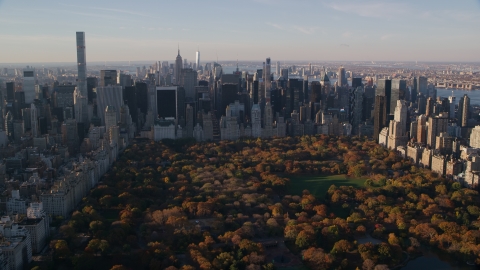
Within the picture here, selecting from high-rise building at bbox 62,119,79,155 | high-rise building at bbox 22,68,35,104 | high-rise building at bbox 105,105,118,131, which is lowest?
high-rise building at bbox 62,119,79,155

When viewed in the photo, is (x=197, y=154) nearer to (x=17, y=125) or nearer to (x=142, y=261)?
(x=17, y=125)

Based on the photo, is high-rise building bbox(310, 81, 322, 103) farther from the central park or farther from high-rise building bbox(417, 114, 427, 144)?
the central park

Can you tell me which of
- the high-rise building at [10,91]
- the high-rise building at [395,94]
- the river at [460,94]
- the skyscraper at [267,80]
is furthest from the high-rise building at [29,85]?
the river at [460,94]

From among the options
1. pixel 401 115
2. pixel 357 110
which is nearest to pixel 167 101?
pixel 357 110

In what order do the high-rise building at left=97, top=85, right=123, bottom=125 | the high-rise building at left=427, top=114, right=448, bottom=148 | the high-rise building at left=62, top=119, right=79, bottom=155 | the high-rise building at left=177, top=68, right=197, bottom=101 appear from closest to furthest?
the high-rise building at left=427, top=114, right=448, bottom=148
the high-rise building at left=62, top=119, right=79, bottom=155
the high-rise building at left=97, top=85, right=123, bottom=125
the high-rise building at left=177, top=68, right=197, bottom=101

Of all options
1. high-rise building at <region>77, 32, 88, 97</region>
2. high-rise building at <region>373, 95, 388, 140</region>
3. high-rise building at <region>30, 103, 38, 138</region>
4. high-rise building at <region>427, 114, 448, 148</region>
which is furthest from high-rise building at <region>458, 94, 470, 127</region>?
high-rise building at <region>77, 32, 88, 97</region>

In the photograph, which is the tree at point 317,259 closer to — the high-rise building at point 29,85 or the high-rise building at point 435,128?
the high-rise building at point 435,128
